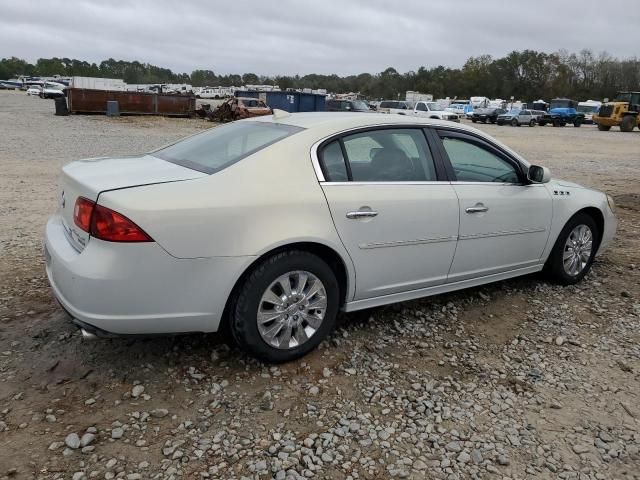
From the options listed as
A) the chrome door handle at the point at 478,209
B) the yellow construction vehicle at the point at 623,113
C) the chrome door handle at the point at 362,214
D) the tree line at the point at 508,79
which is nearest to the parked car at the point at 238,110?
the yellow construction vehicle at the point at 623,113

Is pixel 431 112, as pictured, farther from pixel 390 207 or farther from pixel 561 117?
pixel 390 207

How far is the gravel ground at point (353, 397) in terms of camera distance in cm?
255

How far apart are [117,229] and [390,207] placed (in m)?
1.69

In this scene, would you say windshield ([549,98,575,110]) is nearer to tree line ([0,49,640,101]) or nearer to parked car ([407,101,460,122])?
parked car ([407,101,460,122])

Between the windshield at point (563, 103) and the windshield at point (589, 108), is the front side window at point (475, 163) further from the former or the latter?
the windshield at point (589, 108)

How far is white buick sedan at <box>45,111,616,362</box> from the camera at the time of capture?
2.80 m

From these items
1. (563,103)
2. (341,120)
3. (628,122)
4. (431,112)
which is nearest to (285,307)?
(341,120)

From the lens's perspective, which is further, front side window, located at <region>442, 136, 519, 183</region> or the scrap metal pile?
the scrap metal pile

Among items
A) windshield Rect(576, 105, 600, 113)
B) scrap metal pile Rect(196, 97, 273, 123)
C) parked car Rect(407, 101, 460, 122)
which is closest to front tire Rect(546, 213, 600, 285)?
scrap metal pile Rect(196, 97, 273, 123)

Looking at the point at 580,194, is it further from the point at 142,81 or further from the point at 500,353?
the point at 142,81

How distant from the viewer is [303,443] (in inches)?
105

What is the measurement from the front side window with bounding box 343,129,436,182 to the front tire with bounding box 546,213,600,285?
1.71 metres

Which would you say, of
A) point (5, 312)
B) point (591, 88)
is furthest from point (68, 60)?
point (5, 312)

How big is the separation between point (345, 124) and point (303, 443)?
203 cm
